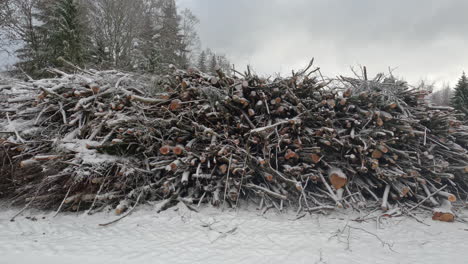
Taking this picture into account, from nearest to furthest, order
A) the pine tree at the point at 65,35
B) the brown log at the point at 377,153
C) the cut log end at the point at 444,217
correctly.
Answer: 1. the cut log end at the point at 444,217
2. the brown log at the point at 377,153
3. the pine tree at the point at 65,35

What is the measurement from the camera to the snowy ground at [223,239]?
245 centimetres

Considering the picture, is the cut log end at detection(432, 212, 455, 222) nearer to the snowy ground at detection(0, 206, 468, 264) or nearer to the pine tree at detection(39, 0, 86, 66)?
the snowy ground at detection(0, 206, 468, 264)

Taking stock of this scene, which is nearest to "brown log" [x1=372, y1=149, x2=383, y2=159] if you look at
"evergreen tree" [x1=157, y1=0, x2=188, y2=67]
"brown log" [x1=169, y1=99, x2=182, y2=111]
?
"brown log" [x1=169, y1=99, x2=182, y2=111]

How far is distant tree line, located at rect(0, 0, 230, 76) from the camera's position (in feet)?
41.1

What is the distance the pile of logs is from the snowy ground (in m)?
0.30

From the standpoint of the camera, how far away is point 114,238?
9.28 ft

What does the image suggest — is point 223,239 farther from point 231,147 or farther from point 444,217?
point 444,217

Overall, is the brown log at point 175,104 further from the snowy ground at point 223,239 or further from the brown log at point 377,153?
the brown log at point 377,153

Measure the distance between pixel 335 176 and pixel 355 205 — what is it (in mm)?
561

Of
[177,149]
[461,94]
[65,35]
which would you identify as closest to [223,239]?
[177,149]


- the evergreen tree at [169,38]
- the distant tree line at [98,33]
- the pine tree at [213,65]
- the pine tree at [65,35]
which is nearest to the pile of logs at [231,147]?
the pine tree at [213,65]

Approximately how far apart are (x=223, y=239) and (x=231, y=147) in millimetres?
1447

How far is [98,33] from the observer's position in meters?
17.9

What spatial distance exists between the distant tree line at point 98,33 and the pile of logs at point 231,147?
13.9ft
